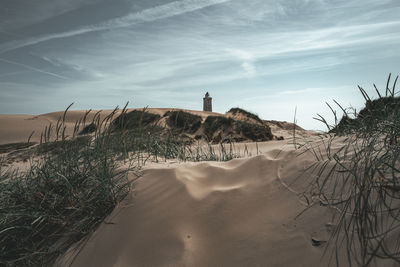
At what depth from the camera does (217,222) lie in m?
1.83

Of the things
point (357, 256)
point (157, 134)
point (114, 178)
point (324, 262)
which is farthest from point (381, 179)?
point (157, 134)

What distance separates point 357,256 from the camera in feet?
4.36

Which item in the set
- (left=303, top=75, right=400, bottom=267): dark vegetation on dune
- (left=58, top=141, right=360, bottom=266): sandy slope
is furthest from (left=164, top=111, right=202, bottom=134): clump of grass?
(left=303, top=75, right=400, bottom=267): dark vegetation on dune

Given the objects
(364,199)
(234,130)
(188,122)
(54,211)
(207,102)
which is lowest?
(54,211)

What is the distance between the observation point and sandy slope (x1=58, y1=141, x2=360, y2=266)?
1572 millimetres

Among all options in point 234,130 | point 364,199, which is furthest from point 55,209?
point 234,130

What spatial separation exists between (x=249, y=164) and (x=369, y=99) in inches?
43.3

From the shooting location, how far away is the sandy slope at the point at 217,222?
157 cm

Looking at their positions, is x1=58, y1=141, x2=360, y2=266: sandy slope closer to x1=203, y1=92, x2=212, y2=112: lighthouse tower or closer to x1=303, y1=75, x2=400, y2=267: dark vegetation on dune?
x1=303, y1=75, x2=400, y2=267: dark vegetation on dune

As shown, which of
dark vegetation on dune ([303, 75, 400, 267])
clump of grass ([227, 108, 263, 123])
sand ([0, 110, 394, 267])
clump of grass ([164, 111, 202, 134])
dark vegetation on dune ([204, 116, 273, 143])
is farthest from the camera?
clump of grass ([227, 108, 263, 123])

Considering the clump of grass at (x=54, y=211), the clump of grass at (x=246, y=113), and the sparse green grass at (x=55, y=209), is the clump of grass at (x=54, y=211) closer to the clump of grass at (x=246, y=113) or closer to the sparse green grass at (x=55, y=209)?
the sparse green grass at (x=55, y=209)

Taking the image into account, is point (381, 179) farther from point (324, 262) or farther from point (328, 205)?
point (324, 262)

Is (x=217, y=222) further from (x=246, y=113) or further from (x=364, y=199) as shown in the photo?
(x=246, y=113)

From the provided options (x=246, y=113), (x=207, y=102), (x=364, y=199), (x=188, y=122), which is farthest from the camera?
(x=207, y=102)
